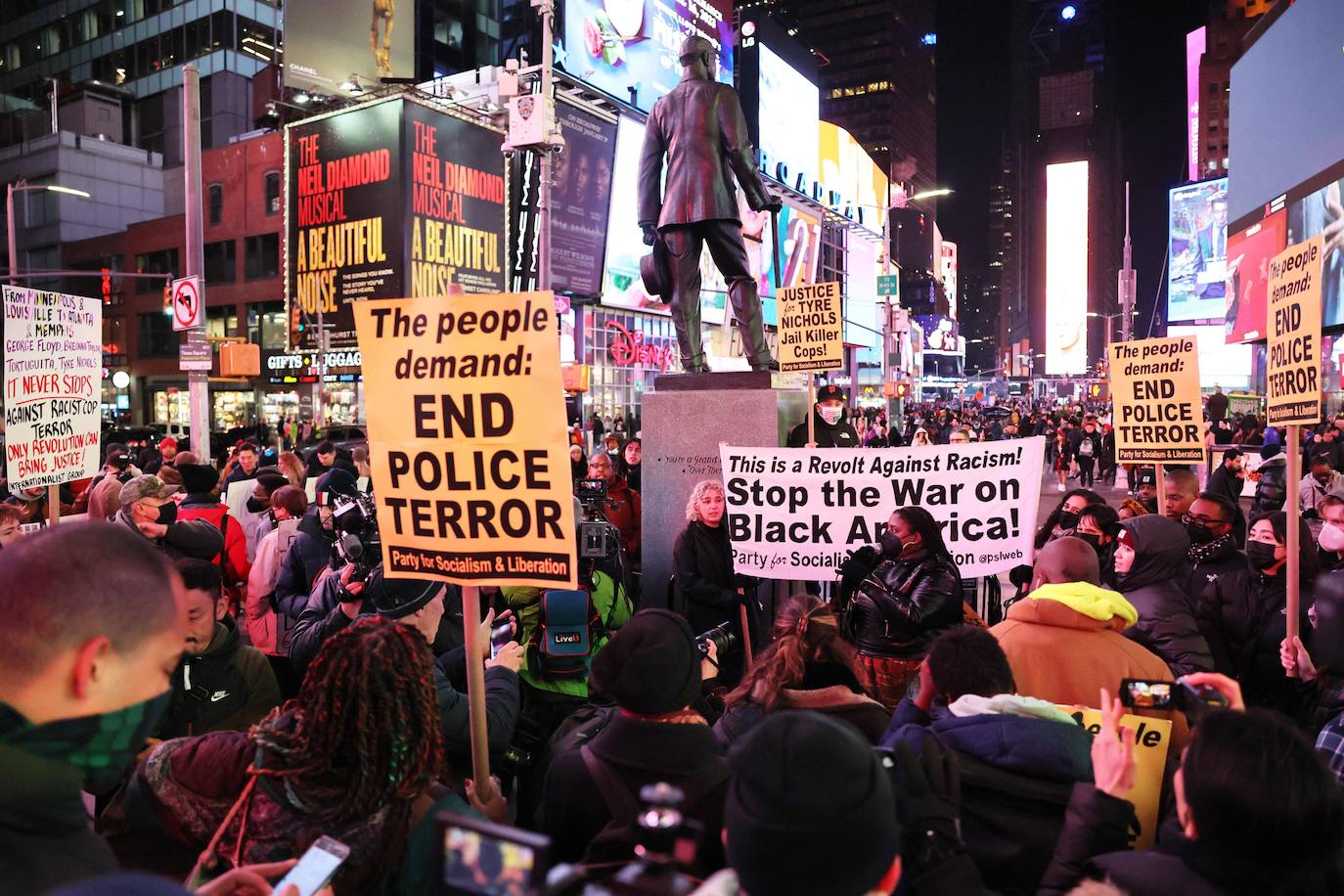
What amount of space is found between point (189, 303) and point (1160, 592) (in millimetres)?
14010

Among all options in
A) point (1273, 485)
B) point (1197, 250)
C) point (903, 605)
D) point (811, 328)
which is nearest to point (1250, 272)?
point (1197, 250)

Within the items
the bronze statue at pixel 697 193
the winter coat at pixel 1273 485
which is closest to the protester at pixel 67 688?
the bronze statue at pixel 697 193

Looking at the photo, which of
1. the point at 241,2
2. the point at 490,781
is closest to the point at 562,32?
the point at 241,2

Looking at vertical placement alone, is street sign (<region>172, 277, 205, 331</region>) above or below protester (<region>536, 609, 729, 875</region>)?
above

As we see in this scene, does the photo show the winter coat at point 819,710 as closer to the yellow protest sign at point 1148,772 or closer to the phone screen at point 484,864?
the yellow protest sign at point 1148,772

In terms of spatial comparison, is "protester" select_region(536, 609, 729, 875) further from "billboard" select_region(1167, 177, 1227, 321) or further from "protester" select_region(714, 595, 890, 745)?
"billboard" select_region(1167, 177, 1227, 321)

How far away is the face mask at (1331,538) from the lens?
5936 mm

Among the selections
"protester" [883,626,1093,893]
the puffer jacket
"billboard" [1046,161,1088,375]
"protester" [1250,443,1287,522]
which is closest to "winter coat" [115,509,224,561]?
"protester" [883,626,1093,893]

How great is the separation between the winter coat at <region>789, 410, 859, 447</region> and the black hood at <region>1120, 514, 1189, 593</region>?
400 centimetres

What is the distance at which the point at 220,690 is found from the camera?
11.9ft

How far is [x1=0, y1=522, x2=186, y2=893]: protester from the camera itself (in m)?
1.65

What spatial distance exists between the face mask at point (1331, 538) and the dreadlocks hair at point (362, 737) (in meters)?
5.93

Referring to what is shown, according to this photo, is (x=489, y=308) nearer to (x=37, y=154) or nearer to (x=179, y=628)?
(x=179, y=628)

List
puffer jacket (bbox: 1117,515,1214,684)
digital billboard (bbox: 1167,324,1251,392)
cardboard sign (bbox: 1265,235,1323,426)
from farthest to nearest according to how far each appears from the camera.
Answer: digital billboard (bbox: 1167,324,1251,392)
cardboard sign (bbox: 1265,235,1323,426)
puffer jacket (bbox: 1117,515,1214,684)
